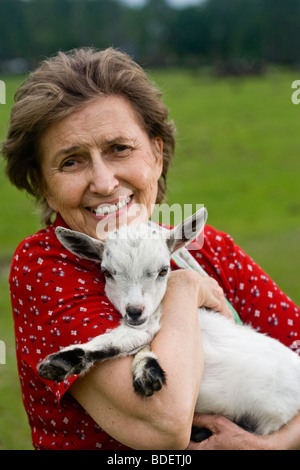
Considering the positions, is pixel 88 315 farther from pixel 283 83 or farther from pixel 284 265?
pixel 283 83

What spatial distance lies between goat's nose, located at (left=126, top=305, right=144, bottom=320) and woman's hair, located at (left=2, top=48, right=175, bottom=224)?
95cm

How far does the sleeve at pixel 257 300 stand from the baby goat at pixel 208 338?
8.2 inches

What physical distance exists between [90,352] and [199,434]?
0.71 m

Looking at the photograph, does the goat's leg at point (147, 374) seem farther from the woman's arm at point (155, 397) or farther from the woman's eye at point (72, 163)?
the woman's eye at point (72, 163)

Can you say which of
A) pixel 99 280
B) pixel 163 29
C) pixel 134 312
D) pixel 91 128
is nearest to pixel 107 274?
pixel 99 280

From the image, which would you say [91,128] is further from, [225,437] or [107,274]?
[225,437]

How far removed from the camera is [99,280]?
2785mm

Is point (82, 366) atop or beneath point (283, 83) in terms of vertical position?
atop

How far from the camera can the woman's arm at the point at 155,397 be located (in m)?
2.28

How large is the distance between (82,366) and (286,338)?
1268mm

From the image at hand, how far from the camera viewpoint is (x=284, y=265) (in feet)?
30.6


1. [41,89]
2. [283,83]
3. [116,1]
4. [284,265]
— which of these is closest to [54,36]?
[116,1]
